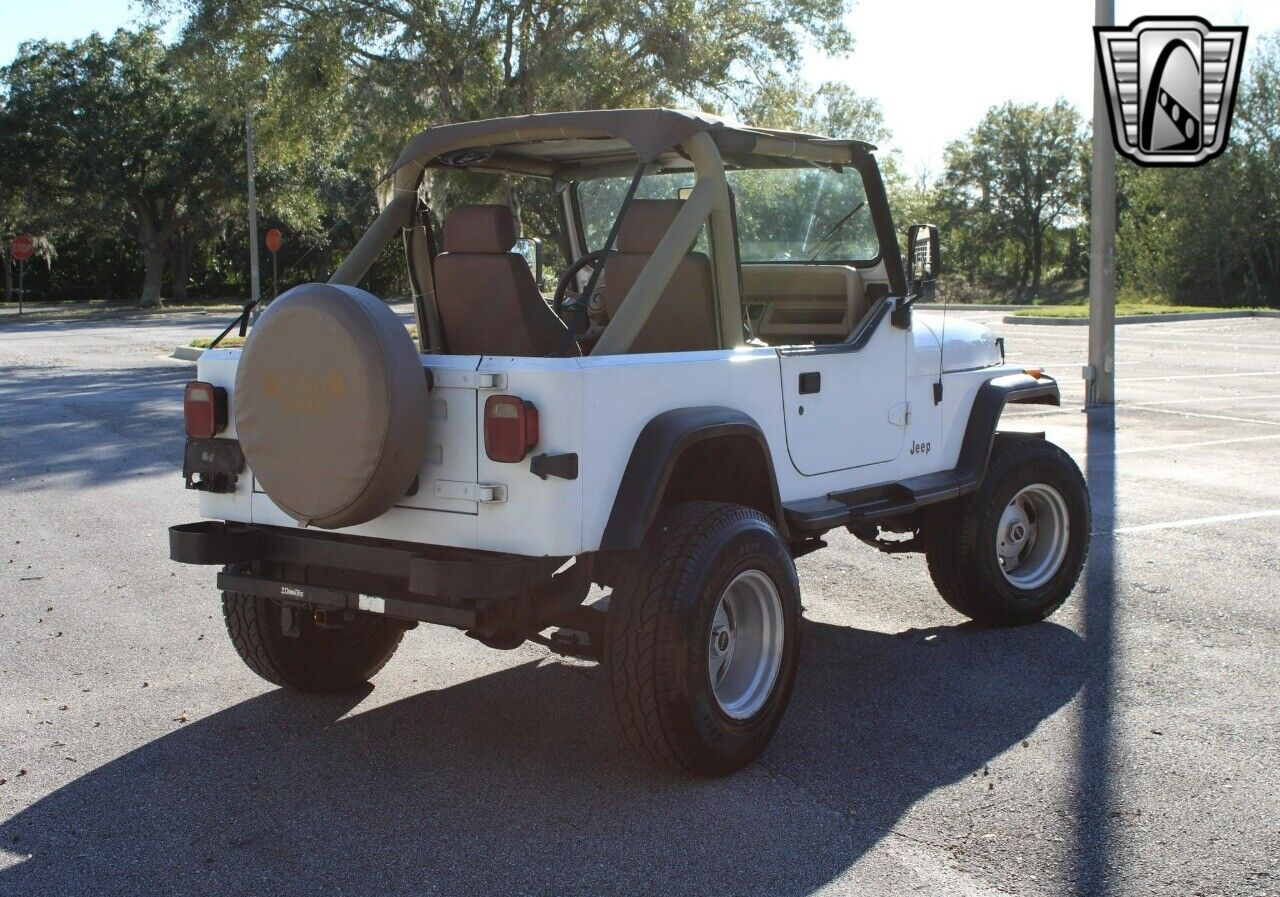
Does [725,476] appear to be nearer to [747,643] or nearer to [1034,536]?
[747,643]

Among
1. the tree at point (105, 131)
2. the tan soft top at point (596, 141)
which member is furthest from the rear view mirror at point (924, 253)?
the tree at point (105, 131)

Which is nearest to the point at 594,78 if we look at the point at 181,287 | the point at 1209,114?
the point at 1209,114

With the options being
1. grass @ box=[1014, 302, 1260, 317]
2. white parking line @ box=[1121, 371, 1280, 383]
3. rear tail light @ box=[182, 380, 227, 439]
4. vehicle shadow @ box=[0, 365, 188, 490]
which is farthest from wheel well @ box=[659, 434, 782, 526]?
grass @ box=[1014, 302, 1260, 317]

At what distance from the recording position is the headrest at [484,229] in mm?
5062

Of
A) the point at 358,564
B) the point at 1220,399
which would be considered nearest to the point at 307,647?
the point at 358,564

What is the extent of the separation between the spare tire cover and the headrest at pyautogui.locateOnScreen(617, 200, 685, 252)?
117 centimetres

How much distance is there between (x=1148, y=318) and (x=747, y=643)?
107 ft

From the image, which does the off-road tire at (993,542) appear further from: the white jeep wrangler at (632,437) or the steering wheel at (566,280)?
the steering wheel at (566,280)

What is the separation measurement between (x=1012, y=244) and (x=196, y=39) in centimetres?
4892

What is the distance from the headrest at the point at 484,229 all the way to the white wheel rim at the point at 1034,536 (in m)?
2.85

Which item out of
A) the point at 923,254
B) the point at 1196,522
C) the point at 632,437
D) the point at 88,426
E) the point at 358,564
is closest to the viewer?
the point at 632,437

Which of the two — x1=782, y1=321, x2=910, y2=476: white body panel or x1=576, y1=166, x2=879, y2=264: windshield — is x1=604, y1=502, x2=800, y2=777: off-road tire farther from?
x1=576, y1=166, x2=879, y2=264: windshield

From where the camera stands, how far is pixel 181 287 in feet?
179

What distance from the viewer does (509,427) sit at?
4.24 m
